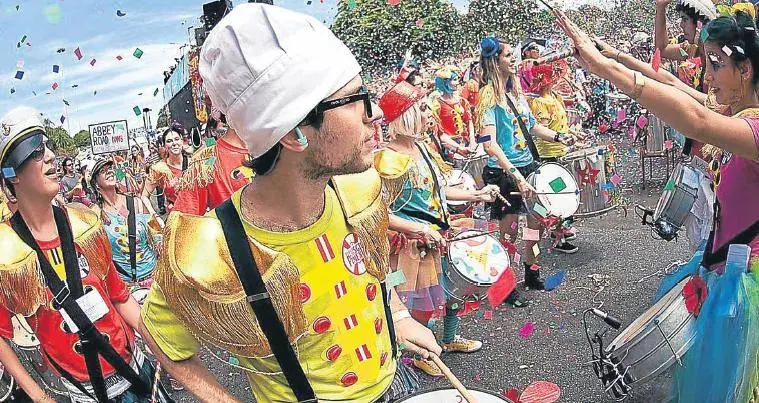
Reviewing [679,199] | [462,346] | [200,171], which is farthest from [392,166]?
[679,199]

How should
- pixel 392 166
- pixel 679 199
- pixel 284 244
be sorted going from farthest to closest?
pixel 679 199
pixel 392 166
pixel 284 244

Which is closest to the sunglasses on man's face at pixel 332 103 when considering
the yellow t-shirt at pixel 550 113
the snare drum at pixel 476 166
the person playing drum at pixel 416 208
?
the person playing drum at pixel 416 208

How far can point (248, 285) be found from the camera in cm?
145

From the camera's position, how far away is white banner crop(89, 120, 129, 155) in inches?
439

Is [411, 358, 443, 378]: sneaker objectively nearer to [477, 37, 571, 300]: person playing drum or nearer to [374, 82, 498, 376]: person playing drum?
[374, 82, 498, 376]: person playing drum

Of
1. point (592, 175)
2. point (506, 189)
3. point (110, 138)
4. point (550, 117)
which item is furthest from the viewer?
point (110, 138)

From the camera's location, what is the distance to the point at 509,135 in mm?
5477

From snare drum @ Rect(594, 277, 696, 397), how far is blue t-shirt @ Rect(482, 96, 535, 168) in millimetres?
2525

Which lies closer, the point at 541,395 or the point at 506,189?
the point at 541,395

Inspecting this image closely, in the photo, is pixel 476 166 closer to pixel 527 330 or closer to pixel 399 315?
pixel 527 330

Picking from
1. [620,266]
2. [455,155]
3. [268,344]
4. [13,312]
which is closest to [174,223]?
[268,344]

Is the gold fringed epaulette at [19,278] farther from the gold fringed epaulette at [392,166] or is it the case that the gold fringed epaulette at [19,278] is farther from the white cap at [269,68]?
the gold fringed epaulette at [392,166]

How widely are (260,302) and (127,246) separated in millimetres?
4046

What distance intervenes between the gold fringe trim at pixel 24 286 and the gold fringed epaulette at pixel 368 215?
4.17 feet
